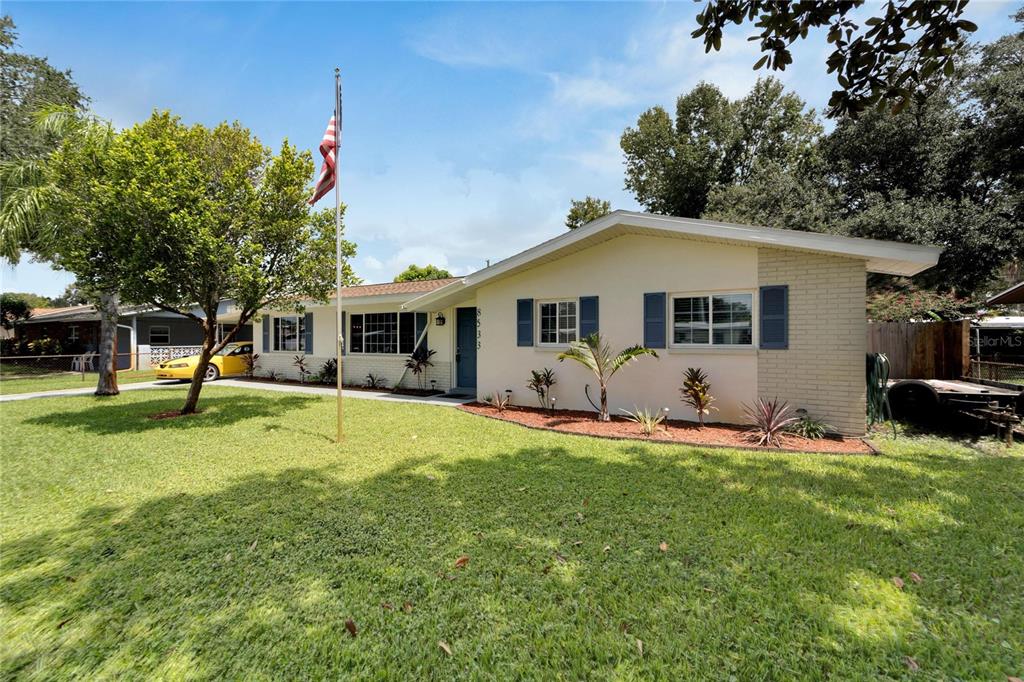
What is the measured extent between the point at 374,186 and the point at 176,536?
7543 mm

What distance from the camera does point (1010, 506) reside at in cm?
420

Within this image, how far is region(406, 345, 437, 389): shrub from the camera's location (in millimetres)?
12611

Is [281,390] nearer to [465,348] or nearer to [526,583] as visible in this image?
[465,348]

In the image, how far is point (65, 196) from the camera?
7.64m

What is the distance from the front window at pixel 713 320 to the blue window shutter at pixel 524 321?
310 cm

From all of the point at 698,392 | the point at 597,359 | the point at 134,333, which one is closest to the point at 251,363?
the point at 134,333

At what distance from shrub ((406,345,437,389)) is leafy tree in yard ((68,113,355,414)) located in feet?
12.3

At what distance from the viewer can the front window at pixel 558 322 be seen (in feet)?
31.1

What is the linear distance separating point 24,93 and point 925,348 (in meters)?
29.9

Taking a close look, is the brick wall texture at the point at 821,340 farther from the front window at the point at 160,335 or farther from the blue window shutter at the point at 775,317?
the front window at the point at 160,335

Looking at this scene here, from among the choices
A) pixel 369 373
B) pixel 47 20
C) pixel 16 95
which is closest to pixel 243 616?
pixel 47 20

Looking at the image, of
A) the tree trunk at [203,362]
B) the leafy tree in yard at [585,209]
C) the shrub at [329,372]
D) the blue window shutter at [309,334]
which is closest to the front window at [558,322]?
the tree trunk at [203,362]

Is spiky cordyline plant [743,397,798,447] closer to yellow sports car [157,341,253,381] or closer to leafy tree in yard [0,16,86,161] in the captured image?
yellow sports car [157,341,253,381]

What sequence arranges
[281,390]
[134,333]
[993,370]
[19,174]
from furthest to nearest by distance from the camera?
[134,333] < [281,390] < [993,370] < [19,174]
